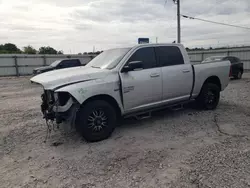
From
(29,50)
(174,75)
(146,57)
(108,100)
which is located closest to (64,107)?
(108,100)

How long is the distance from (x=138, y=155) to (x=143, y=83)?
1641 mm

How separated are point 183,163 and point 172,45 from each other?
10.4ft

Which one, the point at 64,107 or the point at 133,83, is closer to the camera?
the point at 64,107

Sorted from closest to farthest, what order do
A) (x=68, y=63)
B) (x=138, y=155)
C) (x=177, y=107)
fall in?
(x=138, y=155), (x=177, y=107), (x=68, y=63)

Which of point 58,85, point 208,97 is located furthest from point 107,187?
point 208,97

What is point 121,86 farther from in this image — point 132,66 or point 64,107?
point 64,107

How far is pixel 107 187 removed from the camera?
2541 millimetres

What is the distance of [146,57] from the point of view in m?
4.54

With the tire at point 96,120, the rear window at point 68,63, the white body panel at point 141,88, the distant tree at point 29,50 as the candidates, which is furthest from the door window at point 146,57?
the distant tree at point 29,50

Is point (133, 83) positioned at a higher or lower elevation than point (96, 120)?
higher

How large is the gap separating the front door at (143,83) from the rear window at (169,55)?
20cm

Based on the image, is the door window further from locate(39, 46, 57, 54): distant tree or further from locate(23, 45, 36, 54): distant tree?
locate(39, 46, 57, 54): distant tree

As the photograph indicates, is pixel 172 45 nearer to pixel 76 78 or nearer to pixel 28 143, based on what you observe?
pixel 76 78

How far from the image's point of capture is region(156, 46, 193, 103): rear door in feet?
15.5
